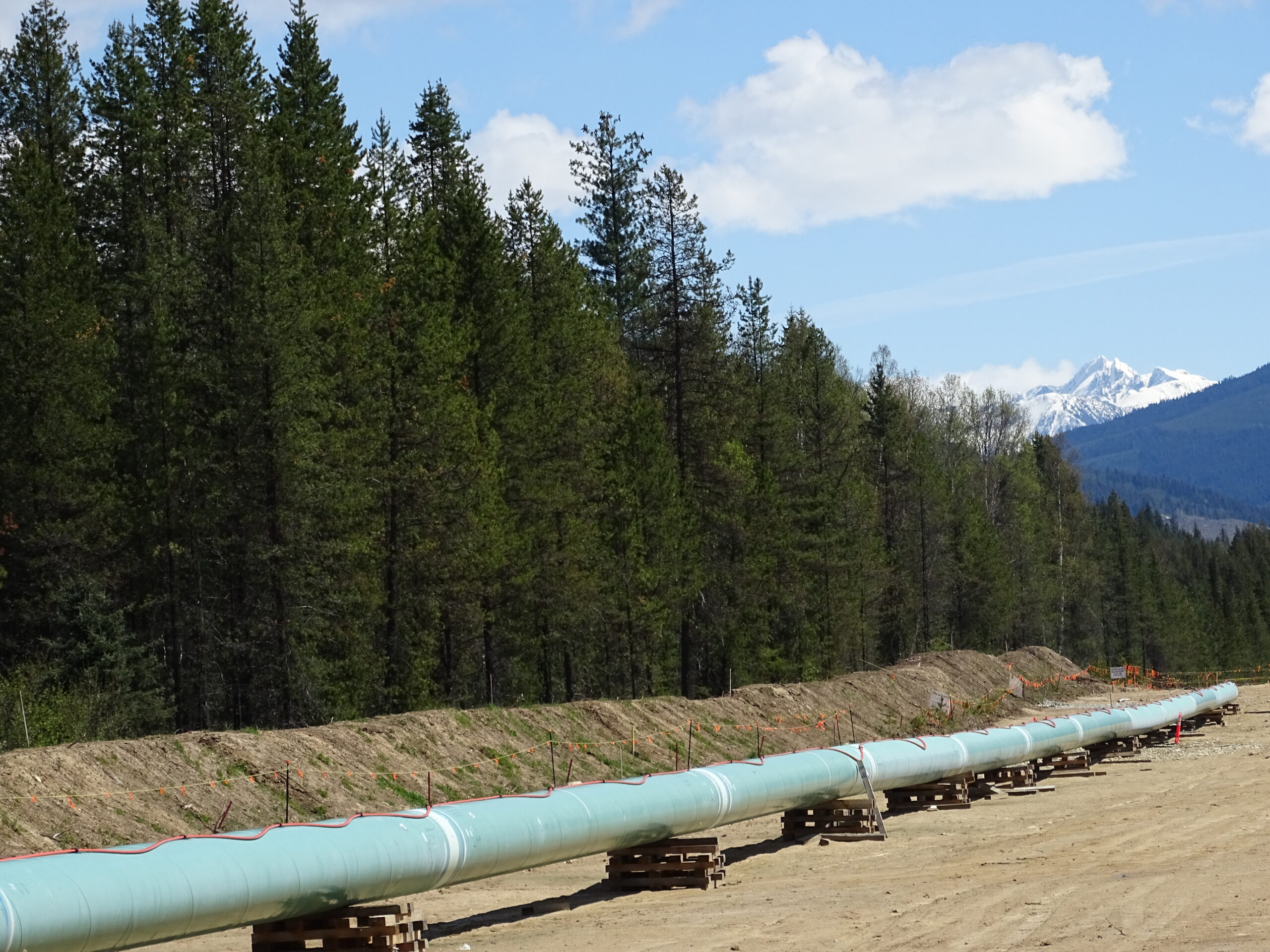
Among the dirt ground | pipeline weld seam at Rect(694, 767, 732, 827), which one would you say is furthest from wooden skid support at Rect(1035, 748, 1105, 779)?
pipeline weld seam at Rect(694, 767, 732, 827)

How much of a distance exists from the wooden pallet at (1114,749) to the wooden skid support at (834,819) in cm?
1559

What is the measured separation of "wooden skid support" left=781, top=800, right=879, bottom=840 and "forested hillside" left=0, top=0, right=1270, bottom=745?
40.2 feet

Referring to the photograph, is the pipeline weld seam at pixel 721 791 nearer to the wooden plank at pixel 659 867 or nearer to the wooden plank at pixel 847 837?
the wooden plank at pixel 659 867

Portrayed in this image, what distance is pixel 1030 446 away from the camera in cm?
11194

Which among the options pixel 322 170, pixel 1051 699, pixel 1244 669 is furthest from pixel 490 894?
pixel 1244 669

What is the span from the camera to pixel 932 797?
2566 cm

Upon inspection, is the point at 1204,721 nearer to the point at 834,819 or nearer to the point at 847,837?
the point at 834,819

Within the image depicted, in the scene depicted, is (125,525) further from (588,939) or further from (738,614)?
(738,614)

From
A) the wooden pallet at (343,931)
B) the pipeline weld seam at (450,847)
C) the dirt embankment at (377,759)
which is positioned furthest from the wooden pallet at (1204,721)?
the wooden pallet at (343,931)

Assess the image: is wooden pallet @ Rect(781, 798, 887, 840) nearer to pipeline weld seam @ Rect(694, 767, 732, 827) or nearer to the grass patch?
pipeline weld seam @ Rect(694, 767, 732, 827)

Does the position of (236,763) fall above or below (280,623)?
below

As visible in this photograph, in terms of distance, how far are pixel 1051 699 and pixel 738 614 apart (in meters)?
13.2

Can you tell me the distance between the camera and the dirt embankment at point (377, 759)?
19.1m

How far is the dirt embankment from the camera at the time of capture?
19.1m
